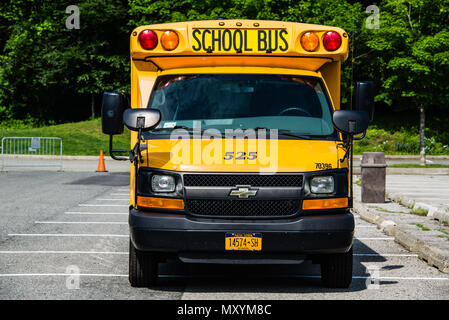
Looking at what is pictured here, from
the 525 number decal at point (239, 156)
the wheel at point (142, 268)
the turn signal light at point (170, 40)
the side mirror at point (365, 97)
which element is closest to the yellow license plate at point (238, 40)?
the turn signal light at point (170, 40)

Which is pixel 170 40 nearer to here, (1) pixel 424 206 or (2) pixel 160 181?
(2) pixel 160 181

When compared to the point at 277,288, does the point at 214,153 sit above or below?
above

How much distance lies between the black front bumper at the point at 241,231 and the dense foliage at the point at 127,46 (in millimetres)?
21343

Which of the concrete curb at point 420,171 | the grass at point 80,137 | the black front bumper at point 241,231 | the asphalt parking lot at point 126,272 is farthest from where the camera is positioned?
the grass at point 80,137

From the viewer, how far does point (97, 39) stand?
44.8m

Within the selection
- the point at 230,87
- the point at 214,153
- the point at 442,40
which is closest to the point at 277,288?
the point at 214,153

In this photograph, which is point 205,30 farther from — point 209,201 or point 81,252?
point 81,252

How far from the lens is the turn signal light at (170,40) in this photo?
22.1ft

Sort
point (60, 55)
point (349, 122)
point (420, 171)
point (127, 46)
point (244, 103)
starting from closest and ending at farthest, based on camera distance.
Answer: point (349, 122), point (244, 103), point (420, 171), point (60, 55), point (127, 46)

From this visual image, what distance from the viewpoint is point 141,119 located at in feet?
19.8

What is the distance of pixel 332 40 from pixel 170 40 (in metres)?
1.67

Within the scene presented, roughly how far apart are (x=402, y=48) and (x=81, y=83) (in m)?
25.1

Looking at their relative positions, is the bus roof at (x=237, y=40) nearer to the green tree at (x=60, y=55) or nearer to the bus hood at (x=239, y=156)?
the bus hood at (x=239, y=156)

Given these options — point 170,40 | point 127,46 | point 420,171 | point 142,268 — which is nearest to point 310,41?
point 170,40
